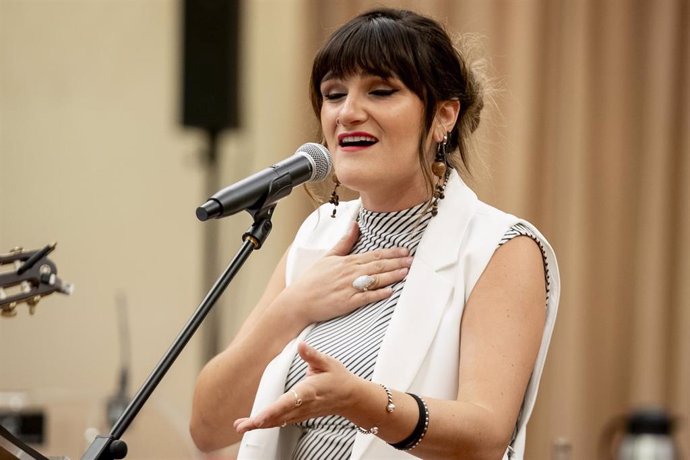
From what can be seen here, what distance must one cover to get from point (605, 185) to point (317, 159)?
271 cm

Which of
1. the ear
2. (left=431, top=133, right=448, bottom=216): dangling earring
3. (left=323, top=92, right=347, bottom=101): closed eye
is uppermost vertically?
(left=323, top=92, right=347, bottom=101): closed eye

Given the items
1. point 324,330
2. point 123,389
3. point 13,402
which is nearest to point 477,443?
point 324,330

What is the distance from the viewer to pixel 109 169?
4633mm

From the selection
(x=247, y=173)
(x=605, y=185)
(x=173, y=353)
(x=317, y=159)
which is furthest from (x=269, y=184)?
(x=247, y=173)

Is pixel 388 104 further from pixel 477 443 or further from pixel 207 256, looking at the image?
pixel 207 256

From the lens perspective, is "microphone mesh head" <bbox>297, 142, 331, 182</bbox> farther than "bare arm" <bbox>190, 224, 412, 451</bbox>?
No

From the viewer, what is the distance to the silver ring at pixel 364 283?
1776mm

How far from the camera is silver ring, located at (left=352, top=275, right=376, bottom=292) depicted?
178cm

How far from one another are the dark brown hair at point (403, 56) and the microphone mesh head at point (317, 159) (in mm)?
174

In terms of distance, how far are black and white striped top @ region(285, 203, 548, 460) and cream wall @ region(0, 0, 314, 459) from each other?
2673 millimetres

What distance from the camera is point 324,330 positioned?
180 centimetres

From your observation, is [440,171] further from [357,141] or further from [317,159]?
[317,159]

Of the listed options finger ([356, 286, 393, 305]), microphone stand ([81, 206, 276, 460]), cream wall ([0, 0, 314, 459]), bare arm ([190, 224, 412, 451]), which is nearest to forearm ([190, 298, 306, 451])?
bare arm ([190, 224, 412, 451])

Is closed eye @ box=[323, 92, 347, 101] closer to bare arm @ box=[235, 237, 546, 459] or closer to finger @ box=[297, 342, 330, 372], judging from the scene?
bare arm @ box=[235, 237, 546, 459]
